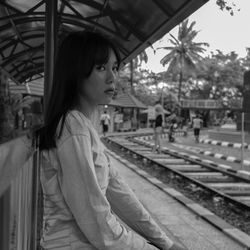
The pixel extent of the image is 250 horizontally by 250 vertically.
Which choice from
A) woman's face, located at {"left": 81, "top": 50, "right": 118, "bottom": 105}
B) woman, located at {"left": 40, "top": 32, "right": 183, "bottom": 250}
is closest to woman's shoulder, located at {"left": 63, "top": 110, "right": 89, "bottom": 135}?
woman, located at {"left": 40, "top": 32, "right": 183, "bottom": 250}

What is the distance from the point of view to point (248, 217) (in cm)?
640

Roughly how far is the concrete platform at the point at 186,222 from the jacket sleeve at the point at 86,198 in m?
3.36

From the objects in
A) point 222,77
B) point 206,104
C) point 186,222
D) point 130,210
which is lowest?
point 186,222

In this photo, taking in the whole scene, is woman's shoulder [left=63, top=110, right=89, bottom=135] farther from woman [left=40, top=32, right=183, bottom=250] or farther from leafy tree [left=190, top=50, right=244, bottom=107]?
leafy tree [left=190, top=50, right=244, bottom=107]

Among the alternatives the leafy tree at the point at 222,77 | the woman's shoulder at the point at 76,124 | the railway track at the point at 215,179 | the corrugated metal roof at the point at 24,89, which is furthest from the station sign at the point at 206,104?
the woman's shoulder at the point at 76,124

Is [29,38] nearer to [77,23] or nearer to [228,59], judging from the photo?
[77,23]

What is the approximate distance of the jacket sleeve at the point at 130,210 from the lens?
5.08ft

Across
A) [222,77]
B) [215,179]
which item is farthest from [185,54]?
[215,179]

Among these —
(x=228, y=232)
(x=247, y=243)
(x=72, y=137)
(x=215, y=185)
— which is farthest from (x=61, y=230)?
(x=215, y=185)

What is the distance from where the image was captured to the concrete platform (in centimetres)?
463

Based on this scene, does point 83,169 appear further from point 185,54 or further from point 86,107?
point 185,54

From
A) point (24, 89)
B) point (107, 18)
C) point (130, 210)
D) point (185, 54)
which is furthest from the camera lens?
point (185, 54)

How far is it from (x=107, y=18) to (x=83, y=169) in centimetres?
500

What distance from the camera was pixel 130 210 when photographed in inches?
62.7
